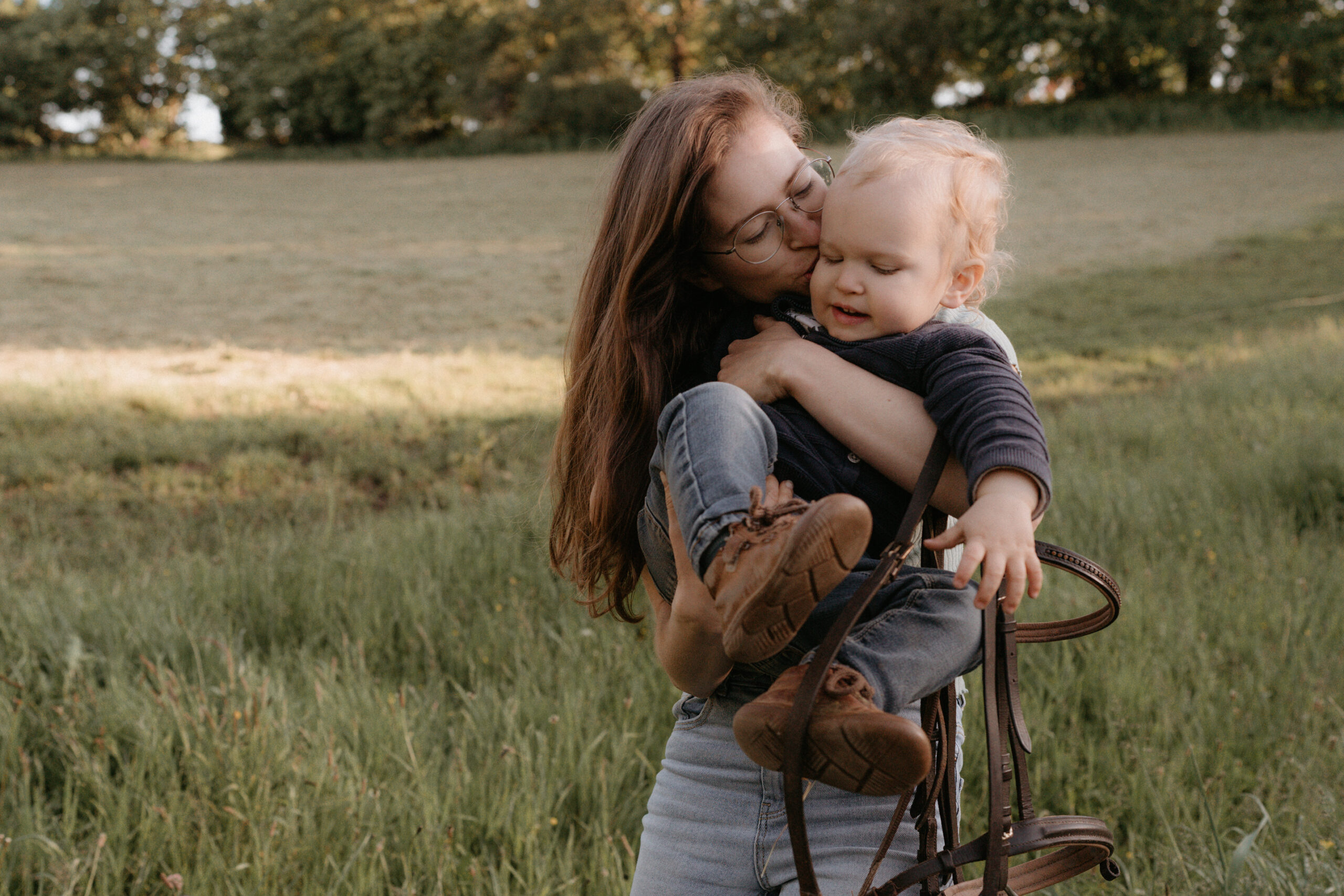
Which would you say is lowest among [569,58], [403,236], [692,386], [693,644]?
[403,236]

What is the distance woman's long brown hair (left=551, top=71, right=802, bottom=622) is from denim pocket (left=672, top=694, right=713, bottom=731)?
0.82 feet

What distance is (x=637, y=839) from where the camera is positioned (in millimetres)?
2535

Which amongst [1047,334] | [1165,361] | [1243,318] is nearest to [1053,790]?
[1165,361]

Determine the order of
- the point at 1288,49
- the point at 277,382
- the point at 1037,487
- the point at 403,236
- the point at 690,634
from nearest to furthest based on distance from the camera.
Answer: the point at 1037,487, the point at 690,634, the point at 277,382, the point at 403,236, the point at 1288,49

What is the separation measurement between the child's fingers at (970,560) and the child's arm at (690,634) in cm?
31

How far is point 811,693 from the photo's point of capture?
113 cm

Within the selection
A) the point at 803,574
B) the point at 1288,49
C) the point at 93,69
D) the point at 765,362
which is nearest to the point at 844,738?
the point at 803,574

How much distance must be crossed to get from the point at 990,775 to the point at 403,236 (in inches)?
706

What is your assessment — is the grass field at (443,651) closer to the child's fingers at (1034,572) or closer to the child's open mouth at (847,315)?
the child's fingers at (1034,572)

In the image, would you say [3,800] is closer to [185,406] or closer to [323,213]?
[185,406]

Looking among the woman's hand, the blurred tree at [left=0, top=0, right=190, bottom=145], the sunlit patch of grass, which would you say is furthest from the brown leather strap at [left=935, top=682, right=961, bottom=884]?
the blurred tree at [left=0, top=0, right=190, bottom=145]

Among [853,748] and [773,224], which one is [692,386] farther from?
[853,748]

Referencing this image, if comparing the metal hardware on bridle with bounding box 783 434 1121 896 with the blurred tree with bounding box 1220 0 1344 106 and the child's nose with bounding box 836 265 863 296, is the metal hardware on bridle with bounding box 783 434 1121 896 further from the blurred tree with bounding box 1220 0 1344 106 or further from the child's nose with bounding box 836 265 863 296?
the blurred tree with bounding box 1220 0 1344 106

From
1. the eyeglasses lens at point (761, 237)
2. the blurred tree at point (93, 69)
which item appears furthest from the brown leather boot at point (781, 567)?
the blurred tree at point (93, 69)
